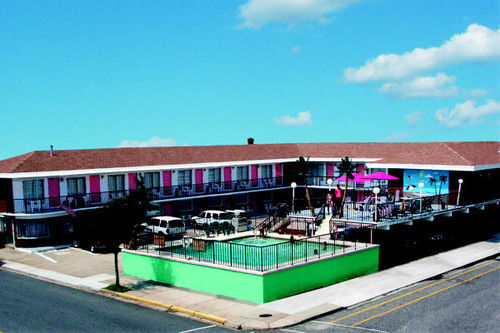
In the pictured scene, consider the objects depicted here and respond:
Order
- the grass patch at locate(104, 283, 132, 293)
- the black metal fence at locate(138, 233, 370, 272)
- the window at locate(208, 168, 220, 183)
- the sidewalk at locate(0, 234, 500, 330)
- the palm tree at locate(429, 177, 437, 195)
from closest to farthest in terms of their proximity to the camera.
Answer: the sidewalk at locate(0, 234, 500, 330) < the black metal fence at locate(138, 233, 370, 272) < the grass patch at locate(104, 283, 132, 293) < the palm tree at locate(429, 177, 437, 195) < the window at locate(208, 168, 220, 183)

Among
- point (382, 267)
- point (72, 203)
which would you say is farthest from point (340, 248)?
point (72, 203)

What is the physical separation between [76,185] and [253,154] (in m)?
17.8

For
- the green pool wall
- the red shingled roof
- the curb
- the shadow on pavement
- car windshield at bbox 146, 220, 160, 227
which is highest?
the red shingled roof

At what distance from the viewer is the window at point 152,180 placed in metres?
40.4

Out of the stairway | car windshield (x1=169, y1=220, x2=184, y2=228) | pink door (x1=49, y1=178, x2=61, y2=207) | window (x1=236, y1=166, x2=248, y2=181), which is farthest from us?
window (x1=236, y1=166, x2=248, y2=181)

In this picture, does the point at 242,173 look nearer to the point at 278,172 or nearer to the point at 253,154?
the point at 253,154

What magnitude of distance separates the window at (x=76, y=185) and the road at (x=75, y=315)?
13.0m

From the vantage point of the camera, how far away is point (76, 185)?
3675 cm

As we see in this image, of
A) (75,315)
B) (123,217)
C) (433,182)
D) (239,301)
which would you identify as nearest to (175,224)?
(123,217)

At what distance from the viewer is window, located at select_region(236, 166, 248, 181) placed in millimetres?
46312

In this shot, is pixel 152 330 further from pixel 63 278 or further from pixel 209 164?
pixel 209 164

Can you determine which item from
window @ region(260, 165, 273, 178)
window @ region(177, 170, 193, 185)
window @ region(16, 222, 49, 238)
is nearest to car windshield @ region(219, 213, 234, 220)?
window @ region(177, 170, 193, 185)

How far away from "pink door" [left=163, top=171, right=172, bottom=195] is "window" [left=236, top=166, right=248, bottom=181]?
23.6ft

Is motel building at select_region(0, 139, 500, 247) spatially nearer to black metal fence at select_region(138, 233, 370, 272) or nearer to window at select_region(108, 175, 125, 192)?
window at select_region(108, 175, 125, 192)
